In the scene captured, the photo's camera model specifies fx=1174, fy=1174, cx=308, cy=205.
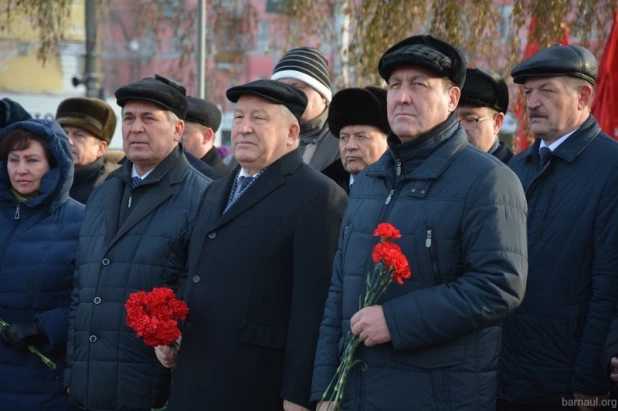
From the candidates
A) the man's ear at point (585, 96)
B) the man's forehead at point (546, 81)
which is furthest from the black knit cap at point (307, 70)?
the man's ear at point (585, 96)

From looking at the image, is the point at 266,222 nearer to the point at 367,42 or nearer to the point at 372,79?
Answer: the point at 367,42

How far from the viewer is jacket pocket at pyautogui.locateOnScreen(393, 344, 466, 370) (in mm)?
4367

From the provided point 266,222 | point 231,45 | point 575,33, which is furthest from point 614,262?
point 231,45

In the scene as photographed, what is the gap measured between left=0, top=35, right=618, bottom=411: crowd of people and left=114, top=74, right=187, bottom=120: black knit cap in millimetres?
12

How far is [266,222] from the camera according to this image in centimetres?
520

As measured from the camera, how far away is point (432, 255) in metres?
4.43

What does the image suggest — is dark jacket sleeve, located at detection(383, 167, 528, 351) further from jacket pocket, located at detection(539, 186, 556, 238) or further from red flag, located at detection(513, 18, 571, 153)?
red flag, located at detection(513, 18, 571, 153)

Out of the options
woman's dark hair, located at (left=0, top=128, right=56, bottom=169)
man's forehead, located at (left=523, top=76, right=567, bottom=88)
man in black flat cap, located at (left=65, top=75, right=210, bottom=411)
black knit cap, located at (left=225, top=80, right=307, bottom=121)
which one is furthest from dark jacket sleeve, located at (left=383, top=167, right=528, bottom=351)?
woman's dark hair, located at (left=0, top=128, right=56, bottom=169)

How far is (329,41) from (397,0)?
8363 millimetres

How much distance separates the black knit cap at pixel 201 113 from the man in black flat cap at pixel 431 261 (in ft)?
11.7

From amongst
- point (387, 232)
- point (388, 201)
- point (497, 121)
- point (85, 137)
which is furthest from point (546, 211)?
point (85, 137)

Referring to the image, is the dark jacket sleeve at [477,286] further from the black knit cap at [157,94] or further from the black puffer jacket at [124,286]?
the black knit cap at [157,94]

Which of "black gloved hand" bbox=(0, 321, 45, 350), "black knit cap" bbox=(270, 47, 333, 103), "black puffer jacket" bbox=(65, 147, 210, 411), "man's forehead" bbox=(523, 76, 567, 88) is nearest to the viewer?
"man's forehead" bbox=(523, 76, 567, 88)

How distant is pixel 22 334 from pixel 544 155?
9.12 feet
